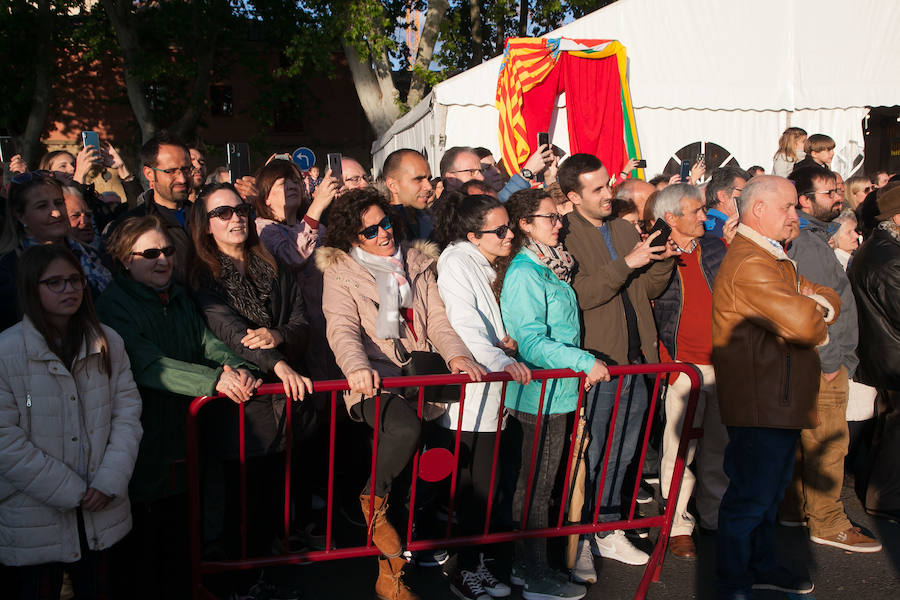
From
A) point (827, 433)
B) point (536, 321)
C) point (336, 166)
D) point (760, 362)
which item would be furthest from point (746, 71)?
point (536, 321)

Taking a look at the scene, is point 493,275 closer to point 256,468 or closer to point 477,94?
point 256,468

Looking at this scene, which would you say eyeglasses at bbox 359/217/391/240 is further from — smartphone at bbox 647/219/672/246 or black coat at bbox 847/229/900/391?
black coat at bbox 847/229/900/391

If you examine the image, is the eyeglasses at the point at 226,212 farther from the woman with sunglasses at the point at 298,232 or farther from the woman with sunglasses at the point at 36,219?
the woman with sunglasses at the point at 36,219

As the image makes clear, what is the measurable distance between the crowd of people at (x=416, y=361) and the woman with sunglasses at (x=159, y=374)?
1cm

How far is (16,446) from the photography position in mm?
2545

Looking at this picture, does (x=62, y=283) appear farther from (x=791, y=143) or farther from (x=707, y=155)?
(x=707, y=155)

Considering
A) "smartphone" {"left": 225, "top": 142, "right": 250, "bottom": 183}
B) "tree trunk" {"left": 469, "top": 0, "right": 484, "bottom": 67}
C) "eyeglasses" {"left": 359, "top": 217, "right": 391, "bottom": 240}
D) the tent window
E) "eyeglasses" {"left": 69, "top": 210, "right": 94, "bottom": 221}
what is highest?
"tree trunk" {"left": 469, "top": 0, "right": 484, "bottom": 67}

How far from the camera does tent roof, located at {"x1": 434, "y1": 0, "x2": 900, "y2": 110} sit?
10.7m

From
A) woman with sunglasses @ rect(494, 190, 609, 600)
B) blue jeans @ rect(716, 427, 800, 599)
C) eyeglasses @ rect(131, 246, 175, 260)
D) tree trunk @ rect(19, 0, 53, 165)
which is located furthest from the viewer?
tree trunk @ rect(19, 0, 53, 165)

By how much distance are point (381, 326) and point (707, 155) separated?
9.33 meters

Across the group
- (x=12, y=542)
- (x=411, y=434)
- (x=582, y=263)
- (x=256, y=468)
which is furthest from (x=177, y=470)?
(x=582, y=263)

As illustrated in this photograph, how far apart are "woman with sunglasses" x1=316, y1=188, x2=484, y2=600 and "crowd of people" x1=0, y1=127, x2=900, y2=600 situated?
1cm

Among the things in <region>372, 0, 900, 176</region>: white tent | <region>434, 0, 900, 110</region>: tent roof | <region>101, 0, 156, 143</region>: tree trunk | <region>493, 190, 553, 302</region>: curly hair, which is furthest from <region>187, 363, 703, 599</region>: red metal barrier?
<region>101, 0, 156, 143</region>: tree trunk

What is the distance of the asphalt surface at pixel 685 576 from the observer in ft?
11.8
